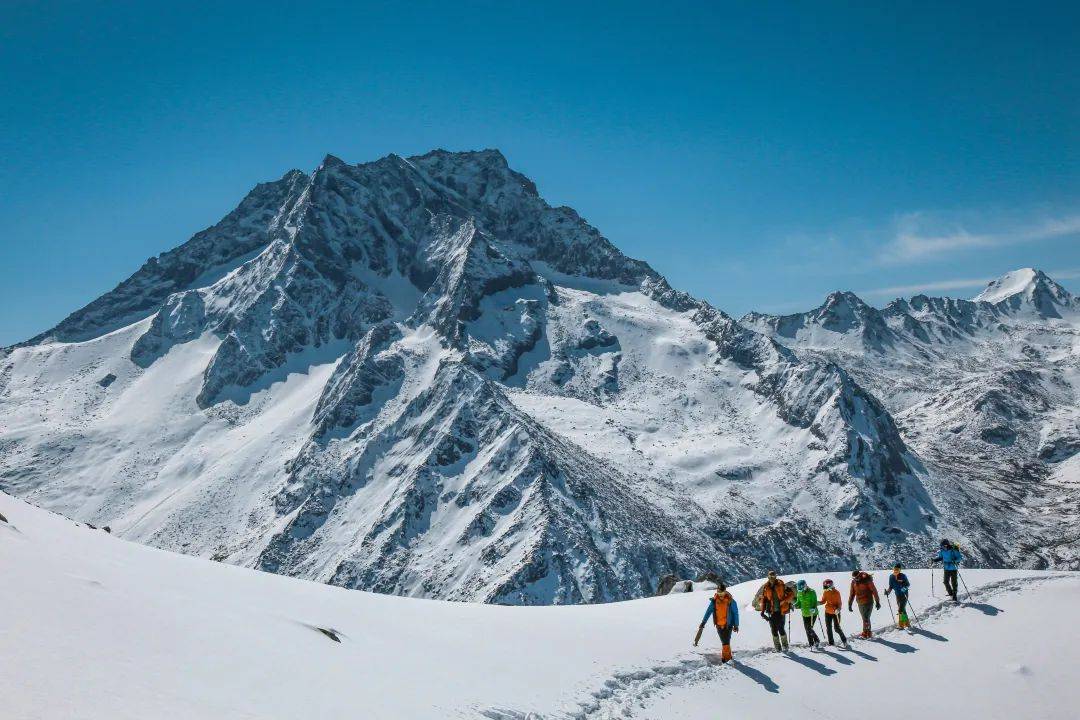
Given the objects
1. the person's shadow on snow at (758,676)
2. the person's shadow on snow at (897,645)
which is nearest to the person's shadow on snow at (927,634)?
the person's shadow on snow at (897,645)

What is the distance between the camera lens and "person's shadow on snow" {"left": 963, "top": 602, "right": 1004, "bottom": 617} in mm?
30797

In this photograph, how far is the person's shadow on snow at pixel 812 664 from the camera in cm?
2272

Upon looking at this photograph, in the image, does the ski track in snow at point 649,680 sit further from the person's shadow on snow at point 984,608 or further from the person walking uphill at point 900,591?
the person's shadow on snow at point 984,608

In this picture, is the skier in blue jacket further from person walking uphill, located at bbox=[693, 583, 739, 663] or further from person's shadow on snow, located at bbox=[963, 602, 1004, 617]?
person walking uphill, located at bbox=[693, 583, 739, 663]

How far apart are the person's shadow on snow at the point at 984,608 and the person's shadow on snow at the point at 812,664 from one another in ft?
40.1

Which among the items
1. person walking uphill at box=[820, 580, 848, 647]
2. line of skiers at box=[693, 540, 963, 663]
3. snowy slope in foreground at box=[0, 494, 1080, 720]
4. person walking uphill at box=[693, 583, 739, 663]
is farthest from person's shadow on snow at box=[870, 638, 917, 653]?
person walking uphill at box=[693, 583, 739, 663]

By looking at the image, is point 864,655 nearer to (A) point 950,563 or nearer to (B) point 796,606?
(B) point 796,606

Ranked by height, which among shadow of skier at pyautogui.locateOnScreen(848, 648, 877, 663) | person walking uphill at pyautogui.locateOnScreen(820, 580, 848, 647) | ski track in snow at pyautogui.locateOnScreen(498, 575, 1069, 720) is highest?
person walking uphill at pyautogui.locateOnScreen(820, 580, 848, 647)

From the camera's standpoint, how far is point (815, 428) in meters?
180

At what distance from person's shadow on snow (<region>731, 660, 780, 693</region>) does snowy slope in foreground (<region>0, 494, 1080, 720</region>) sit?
8 cm

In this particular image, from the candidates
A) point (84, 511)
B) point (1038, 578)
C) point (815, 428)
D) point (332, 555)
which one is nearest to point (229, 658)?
point (1038, 578)

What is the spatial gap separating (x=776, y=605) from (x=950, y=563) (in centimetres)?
1304

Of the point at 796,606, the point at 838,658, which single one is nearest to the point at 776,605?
the point at 796,606

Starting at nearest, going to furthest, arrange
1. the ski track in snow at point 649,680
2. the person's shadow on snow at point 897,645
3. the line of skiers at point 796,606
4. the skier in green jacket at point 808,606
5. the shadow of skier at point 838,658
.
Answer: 1. the ski track in snow at point 649,680
2. the line of skiers at point 796,606
3. the shadow of skier at point 838,658
4. the skier in green jacket at point 808,606
5. the person's shadow on snow at point 897,645
